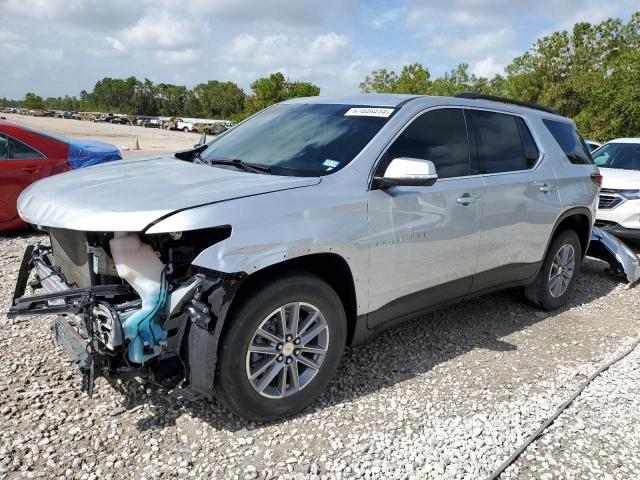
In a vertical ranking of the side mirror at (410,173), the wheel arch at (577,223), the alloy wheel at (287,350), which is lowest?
the alloy wheel at (287,350)

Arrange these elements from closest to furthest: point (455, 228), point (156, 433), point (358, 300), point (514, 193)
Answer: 1. point (156, 433)
2. point (358, 300)
3. point (455, 228)
4. point (514, 193)

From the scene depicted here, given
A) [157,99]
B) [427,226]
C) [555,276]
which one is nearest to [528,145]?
[555,276]

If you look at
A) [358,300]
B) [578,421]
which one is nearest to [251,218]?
[358,300]

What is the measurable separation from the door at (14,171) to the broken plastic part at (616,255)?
23.3 feet

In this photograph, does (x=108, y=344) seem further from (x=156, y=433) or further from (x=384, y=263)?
(x=384, y=263)

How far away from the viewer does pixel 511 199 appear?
422 cm

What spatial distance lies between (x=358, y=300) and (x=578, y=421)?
1.60 metres

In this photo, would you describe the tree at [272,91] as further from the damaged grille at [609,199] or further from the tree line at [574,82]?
the damaged grille at [609,199]

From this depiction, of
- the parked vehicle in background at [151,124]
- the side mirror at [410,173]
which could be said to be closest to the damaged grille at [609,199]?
the side mirror at [410,173]

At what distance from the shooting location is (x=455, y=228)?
3754 mm

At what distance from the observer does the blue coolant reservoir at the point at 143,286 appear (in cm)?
268

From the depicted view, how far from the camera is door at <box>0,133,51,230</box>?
21.9ft

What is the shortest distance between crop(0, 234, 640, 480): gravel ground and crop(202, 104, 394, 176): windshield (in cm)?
152

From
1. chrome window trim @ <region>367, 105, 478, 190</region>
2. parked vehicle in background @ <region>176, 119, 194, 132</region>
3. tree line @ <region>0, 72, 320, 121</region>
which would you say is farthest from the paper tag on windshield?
tree line @ <region>0, 72, 320, 121</region>
